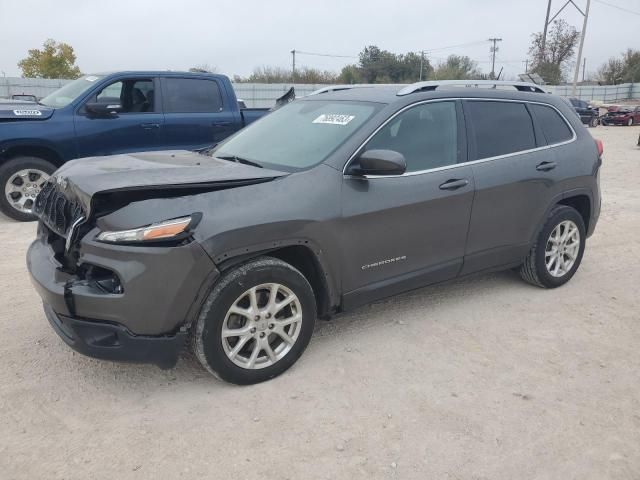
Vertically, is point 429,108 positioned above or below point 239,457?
above

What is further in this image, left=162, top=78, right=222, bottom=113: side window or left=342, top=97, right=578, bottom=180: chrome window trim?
left=162, top=78, right=222, bottom=113: side window

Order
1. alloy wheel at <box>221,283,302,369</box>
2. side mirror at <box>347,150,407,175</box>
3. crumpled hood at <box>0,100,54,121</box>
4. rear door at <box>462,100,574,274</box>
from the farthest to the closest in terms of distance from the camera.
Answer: crumpled hood at <box>0,100,54,121</box>
rear door at <box>462,100,574,274</box>
side mirror at <box>347,150,407,175</box>
alloy wheel at <box>221,283,302,369</box>

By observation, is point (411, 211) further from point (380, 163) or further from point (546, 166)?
point (546, 166)

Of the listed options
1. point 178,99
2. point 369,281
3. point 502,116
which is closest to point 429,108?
point 502,116

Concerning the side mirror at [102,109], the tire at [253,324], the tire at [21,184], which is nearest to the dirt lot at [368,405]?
the tire at [253,324]

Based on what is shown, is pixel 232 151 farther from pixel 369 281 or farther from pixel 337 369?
pixel 337 369

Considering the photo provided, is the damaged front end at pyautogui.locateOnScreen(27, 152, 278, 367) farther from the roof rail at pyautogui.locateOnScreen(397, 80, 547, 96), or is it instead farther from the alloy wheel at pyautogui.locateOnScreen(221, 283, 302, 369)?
the roof rail at pyautogui.locateOnScreen(397, 80, 547, 96)

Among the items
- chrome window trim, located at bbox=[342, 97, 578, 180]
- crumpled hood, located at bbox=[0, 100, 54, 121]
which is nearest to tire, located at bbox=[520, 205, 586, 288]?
chrome window trim, located at bbox=[342, 97, 578, 180]

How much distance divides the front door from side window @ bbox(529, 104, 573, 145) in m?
1.01

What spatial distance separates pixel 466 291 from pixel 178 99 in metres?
5.11

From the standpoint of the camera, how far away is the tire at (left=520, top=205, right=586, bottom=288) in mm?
4695

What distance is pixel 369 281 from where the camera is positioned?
367 centimetres

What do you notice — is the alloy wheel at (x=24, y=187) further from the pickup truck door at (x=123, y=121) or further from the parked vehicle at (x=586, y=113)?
the parked vehicle at (x=586, y=113)

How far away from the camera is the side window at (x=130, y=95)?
24.4 ft
